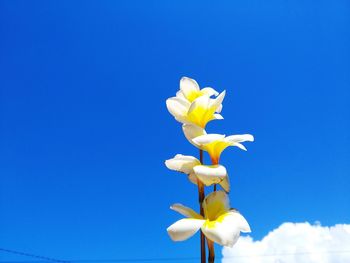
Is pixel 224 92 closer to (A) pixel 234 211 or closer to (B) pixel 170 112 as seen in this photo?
(B) pixel 170 112

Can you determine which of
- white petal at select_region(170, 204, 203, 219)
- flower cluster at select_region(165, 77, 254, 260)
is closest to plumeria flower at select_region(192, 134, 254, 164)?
flower cluster at select_region(165, 77, 254, 260)

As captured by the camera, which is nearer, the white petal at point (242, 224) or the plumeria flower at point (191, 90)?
the white petal at point (242, 224)

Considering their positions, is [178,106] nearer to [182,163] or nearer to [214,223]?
[182,163]

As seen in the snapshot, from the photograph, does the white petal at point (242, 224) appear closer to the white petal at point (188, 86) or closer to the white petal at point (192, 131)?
the white petal at point (192, 131)

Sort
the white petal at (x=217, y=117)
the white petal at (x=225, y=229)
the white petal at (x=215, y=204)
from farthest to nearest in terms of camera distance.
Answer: the white petal at (x=217, y=117) < the white petal at (x=215, y=204) < the white petal at (x=225, y=229)

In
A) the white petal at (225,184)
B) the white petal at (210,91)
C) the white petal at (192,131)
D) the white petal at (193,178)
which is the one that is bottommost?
the white petal at (225,184)

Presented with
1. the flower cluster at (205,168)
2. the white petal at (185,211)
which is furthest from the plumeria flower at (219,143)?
the white petal at (185,211)

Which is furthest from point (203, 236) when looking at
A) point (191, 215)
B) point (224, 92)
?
point (224, 92)
